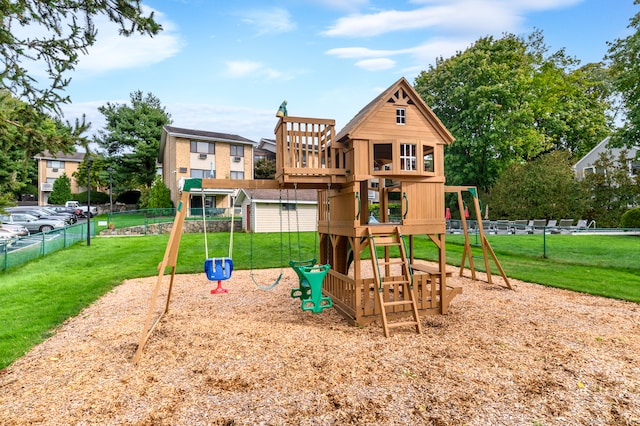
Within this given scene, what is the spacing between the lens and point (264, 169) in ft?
138

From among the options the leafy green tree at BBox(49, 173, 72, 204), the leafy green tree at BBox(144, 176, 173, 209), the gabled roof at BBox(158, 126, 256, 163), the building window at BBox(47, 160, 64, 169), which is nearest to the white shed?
the gabled roof at BBox(158, 126, 256, 163)

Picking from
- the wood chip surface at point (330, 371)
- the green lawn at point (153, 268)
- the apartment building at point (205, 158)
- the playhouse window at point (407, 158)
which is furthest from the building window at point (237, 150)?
the playhouse window at point (407, 158)

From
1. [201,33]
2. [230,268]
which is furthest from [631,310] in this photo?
[201,33]

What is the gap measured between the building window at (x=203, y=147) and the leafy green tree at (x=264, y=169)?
722 cm

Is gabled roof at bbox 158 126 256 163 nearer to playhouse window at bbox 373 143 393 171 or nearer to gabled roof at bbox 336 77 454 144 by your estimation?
playhouse window at bbox 373 143 393 171

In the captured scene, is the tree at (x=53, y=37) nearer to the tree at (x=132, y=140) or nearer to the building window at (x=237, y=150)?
the building window at (x=237, y=150)

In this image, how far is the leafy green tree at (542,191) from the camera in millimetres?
25906

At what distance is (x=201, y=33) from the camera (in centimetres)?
903

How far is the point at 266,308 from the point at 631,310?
7.87 metres

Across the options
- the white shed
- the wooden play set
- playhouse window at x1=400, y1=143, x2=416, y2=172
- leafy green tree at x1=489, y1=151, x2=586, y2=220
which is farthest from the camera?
leafy green tree at x1=489, y1=151, x2=586, y2=220

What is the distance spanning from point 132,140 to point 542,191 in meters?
43.9

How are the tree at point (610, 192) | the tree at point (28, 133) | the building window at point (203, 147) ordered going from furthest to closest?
the building window at point (203, 147) < the tree at point (610, 192) < the tree at point (28, 133)

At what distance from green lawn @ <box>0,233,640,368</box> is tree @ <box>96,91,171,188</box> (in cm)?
2544

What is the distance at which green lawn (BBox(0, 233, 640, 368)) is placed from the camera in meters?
6.98
